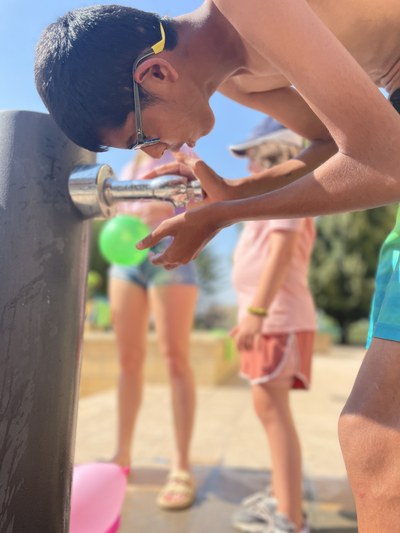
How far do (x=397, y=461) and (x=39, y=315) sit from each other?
693mm

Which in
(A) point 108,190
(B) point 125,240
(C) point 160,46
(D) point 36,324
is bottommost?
(D) point 36,324

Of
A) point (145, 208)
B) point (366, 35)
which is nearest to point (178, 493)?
point (145, 208)

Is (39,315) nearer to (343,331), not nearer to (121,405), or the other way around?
(121,405)

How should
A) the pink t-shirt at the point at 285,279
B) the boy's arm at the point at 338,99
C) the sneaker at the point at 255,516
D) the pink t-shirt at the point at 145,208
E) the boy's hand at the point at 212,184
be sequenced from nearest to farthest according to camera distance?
1. the boy's arm at the point at 338,99
2. the boy's hand at the point at 212,184
3. the sneaker at the point at 255,516
4. the pink t-shirt at the point at 285,279
5. the pink t-shirt at the point at 145,208

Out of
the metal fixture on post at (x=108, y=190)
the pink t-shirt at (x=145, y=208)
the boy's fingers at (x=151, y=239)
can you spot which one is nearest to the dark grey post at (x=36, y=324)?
the metal fixture on post at (x=108, y=190)

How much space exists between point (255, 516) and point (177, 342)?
0.84 m

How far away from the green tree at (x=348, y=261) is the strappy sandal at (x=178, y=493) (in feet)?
74.0

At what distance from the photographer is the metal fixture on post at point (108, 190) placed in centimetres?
109

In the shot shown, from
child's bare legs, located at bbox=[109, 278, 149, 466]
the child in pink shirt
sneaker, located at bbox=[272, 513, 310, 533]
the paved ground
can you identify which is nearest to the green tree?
the paved ground

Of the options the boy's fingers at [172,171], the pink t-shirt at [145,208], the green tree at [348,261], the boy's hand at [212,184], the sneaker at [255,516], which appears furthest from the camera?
the green tree at [348,261]

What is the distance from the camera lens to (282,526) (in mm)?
1886

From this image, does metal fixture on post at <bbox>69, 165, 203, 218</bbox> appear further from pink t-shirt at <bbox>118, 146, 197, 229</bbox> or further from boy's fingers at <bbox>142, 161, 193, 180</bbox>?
pink t-shirt at <bbox>118, 146, 197, 229</bbox>

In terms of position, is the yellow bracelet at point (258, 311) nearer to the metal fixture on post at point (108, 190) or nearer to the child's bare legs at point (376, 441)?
the metal fixture on post at point (108, 190)

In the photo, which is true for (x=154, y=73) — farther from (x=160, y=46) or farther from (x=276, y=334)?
(x=276, y=334)
